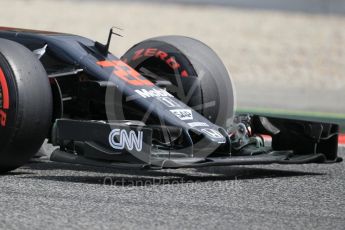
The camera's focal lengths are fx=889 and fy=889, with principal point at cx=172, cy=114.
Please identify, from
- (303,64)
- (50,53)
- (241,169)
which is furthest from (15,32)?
(303,64)

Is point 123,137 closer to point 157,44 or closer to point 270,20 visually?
point 157,44

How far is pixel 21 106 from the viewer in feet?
21.5

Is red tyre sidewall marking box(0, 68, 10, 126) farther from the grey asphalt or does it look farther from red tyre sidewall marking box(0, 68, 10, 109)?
the grey asphalt

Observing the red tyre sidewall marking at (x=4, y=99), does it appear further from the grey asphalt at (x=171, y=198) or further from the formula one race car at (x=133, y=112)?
the grey asphalt at (x=171, y=198)

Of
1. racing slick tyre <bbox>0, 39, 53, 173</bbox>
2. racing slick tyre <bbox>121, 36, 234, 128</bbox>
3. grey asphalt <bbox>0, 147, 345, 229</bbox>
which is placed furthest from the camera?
racing slick tyre <bbox>121, 36, 234, 128</bbox>

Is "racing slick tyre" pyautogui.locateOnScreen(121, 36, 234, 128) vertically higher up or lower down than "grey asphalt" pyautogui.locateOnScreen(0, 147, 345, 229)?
higher up

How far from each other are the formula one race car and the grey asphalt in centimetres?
21

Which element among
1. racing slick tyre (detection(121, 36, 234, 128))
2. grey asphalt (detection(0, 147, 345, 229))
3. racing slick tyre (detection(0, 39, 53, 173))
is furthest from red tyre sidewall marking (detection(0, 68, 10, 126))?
racing slick tyre (detection(121, 36, 234, 128))

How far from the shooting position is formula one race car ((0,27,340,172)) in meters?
6.58

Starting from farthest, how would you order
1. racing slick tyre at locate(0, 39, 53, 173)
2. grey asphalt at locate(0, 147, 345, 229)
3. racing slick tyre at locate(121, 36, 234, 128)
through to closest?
racing slick tyre at locate(121, 36, 234, 128) < racing slick tyre at locate(0, 39, 53, 173) < grey asphalt at locate(0, 147, 345, 229)

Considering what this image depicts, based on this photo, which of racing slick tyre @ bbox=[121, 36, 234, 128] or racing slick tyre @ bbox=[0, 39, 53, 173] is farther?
racing slick tyre @ bbox=[121, 36, 234, 128]

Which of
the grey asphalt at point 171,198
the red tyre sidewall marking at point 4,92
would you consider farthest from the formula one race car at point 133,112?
the grey asphalt at point 171,198

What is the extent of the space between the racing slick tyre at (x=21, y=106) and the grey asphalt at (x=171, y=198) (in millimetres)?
241

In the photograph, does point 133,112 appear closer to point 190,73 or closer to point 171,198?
point 190,73
